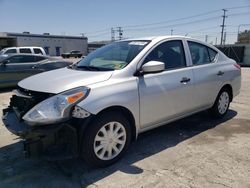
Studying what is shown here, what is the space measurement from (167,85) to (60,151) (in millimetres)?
1794

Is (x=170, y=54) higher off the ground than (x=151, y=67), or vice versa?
(x=170, y=54)

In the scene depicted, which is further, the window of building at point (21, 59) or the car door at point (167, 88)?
the window of building at point (21, 59)

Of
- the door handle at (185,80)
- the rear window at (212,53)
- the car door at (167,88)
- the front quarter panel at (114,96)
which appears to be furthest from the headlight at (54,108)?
the rear window at (212,53)

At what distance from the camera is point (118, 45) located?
4.25 m

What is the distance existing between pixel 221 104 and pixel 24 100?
380 cm

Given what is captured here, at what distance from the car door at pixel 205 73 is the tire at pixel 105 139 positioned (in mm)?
1646

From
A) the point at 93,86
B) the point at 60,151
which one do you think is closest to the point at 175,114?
the point at 93,86

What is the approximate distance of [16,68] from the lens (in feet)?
31.0

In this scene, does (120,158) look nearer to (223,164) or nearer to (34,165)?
(34,165)

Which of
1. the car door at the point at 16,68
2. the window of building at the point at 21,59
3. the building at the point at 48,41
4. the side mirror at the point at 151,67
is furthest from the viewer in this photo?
the building at the point at 48,41

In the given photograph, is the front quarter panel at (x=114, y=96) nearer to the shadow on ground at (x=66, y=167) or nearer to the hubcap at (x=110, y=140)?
the hubcap at (x=110, y=140)

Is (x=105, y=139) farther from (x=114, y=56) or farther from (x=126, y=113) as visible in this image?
(x=114, y=56)

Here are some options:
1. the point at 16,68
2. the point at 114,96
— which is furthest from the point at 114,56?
the point at 16,68

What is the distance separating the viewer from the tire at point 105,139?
296 cm
